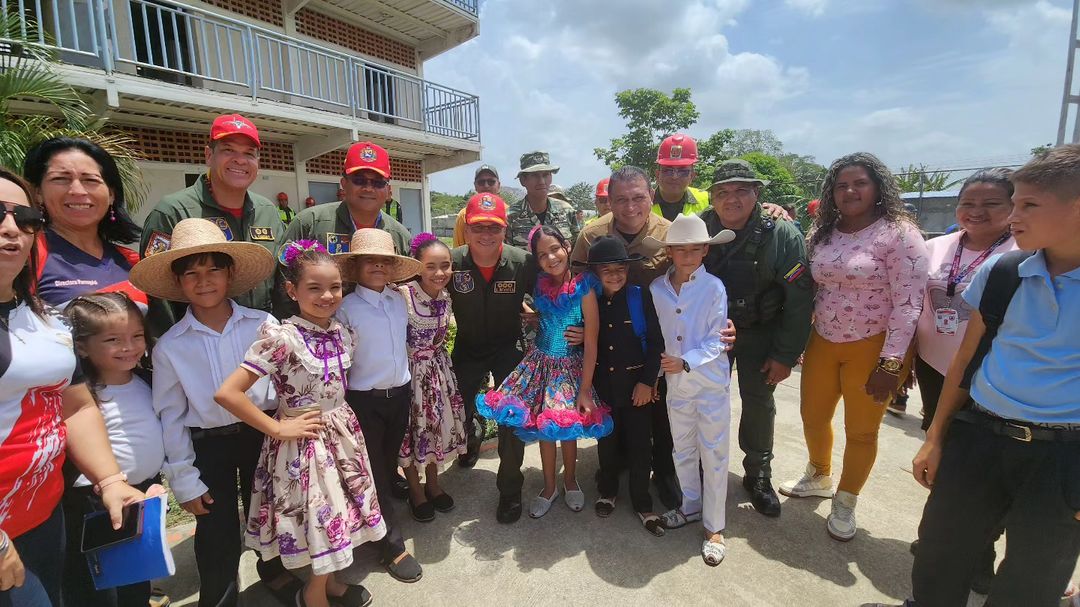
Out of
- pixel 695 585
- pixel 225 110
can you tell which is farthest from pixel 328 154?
pixel 695 585

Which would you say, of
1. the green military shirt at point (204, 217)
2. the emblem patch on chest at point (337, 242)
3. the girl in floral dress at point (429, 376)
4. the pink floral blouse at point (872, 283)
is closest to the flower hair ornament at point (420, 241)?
the girl in floral dress at point (429, 376)

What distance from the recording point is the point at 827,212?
2.99 meters

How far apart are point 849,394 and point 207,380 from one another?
11.4 feet

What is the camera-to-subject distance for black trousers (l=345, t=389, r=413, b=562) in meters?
2.65

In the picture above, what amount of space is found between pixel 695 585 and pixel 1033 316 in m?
1.94

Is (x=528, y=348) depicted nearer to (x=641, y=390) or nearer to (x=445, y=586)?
(x=641, y=390)

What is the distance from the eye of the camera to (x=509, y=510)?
3.19 meters

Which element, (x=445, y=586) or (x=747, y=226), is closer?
(x=445, y=586)

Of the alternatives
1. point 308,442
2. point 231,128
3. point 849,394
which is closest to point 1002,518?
point 849,394

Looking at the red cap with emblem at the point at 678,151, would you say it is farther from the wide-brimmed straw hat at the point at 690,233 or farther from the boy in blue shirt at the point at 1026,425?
the boy in blue shirt at the point at 1026,425

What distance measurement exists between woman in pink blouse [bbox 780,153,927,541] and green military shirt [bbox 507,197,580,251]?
2.50m

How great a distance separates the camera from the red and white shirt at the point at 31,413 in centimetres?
144

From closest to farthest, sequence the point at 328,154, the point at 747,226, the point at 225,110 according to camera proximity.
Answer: the point at 747,226, the point at 225,110, the point at 328,154

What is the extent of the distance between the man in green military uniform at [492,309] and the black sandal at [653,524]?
82 cm
